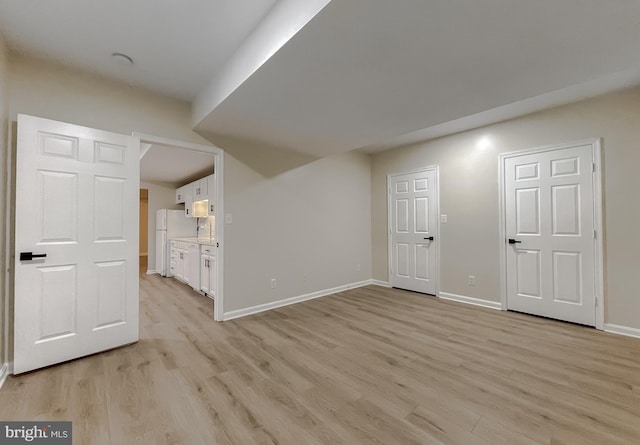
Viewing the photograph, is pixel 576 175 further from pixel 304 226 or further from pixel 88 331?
pixel 88 331

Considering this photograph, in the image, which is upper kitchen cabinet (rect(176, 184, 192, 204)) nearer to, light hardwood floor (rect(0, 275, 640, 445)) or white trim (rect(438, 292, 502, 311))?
light hardwood floor (rect(0, 275, 640, 445))

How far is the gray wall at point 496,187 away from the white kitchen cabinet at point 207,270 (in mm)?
2956

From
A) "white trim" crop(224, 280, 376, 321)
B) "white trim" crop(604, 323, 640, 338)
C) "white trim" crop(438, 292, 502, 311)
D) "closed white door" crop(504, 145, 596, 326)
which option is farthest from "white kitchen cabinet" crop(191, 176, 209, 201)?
"white trim" crop(604, 323, 640, 338)

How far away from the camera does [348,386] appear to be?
191 centimetres

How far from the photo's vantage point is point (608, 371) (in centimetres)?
207

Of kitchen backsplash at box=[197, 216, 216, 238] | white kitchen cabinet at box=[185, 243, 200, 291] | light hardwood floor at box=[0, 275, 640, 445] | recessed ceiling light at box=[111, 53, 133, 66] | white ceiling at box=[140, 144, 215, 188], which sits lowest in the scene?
light hardwood floor at box=[0, 275, 640, 445]

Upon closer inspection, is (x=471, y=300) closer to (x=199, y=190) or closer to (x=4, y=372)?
(x=4, y=372)

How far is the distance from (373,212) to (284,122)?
9.68 feet

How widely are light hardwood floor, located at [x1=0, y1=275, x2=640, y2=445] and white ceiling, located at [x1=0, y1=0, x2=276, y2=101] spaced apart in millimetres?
2543

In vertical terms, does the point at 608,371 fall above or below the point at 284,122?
below

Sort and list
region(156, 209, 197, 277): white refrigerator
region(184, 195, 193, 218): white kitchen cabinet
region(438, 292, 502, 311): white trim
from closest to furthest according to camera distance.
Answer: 1. region(438, 292, 502, 311): white trim
2. region(184, 195, 193, 218): white kitchen cabinet
3. region(156, 209, 197, 277): white refrigerator

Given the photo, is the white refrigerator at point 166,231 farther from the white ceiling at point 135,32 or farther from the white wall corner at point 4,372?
the white ceiling at point 135,32

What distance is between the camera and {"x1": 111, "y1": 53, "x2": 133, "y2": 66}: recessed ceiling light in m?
2.17

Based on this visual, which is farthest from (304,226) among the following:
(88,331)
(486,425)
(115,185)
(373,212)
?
(486,425)
